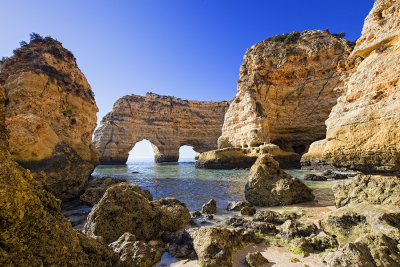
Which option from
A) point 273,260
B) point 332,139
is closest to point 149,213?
point 273,260

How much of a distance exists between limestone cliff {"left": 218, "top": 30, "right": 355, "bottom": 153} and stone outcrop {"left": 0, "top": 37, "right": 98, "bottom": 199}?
59.7ft

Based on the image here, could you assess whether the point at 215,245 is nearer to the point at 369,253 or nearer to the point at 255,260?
the point at 255,260

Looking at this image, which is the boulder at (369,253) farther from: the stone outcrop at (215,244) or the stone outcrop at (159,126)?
the stone outcrop at (159,126)

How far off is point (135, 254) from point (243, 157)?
19607 millimetres

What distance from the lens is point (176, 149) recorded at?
43656 millimetres

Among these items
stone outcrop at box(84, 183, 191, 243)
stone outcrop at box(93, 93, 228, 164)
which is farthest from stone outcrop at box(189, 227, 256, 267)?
stone outcrop at box(93, 93, 228, 164)

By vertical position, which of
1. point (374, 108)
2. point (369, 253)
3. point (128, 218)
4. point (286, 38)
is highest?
point (286, 38)

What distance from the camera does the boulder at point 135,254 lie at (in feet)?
8.51

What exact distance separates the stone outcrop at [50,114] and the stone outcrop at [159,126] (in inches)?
976

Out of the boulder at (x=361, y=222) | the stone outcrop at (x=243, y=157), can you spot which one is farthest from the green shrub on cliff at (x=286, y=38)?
the boulder at (x=361, y=222)

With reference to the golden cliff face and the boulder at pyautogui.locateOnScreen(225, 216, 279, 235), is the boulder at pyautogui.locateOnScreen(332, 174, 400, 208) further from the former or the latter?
the boulder at pyautogui.locateOnScreen(225, 216, 279, 235)

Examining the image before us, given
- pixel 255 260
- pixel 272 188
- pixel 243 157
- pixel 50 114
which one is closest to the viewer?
pixel 255 260

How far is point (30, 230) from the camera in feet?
5.46

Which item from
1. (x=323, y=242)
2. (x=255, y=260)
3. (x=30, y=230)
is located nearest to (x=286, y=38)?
(x=323, y=242)
